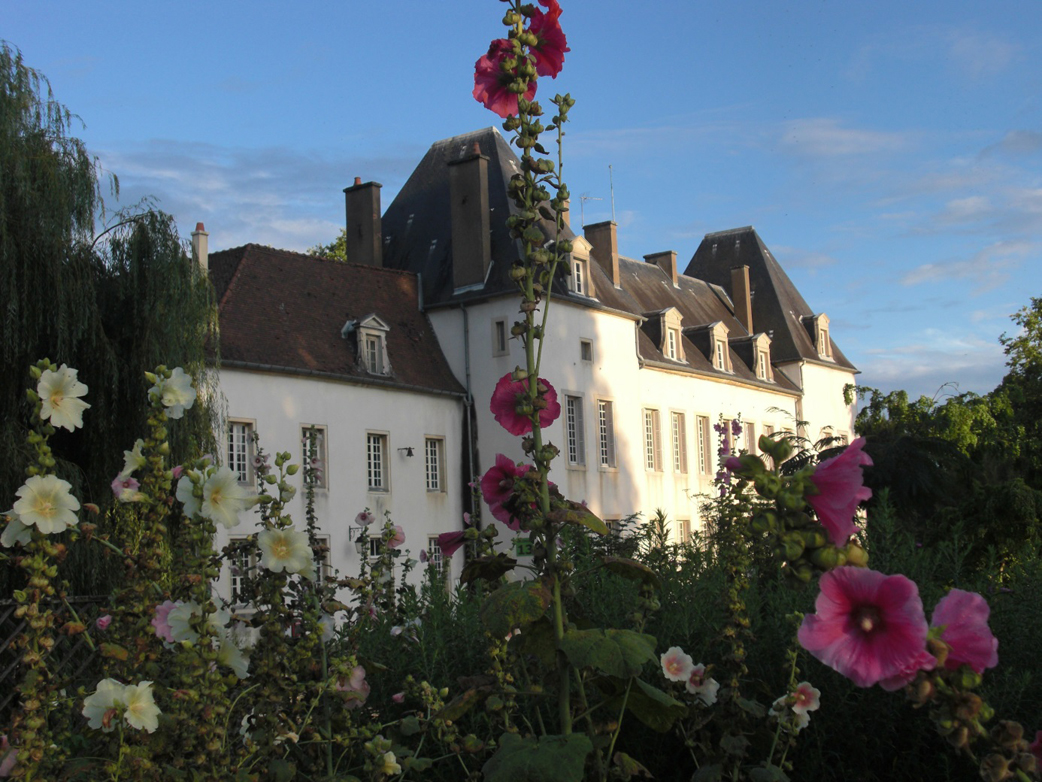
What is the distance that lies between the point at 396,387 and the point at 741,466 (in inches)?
1139

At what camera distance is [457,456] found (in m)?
32.3

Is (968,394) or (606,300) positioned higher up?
(606,300)

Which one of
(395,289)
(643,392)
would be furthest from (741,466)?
(643,392)

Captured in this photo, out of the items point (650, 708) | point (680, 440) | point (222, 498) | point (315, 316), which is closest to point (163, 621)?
point (222, 498)

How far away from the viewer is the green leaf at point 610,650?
3.09m

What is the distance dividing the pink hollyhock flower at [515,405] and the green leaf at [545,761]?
88 centimetres

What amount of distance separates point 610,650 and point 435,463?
2890cm

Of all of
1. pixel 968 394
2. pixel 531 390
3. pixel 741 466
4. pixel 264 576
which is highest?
pixel 968 394

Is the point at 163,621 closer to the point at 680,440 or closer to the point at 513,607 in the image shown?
the point at 513,607

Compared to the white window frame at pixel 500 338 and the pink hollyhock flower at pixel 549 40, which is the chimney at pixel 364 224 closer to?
the white window frame at pixel 500 338

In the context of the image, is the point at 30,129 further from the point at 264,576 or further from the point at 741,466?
the point at 741,466

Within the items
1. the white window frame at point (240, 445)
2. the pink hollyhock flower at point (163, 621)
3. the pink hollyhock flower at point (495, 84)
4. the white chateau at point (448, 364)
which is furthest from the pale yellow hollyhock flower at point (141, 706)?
the white window frame at point (240, 445)

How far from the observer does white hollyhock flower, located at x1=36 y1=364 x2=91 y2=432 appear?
2936 millimetres

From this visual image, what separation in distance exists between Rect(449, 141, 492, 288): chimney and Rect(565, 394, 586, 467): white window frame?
448 centimetres
